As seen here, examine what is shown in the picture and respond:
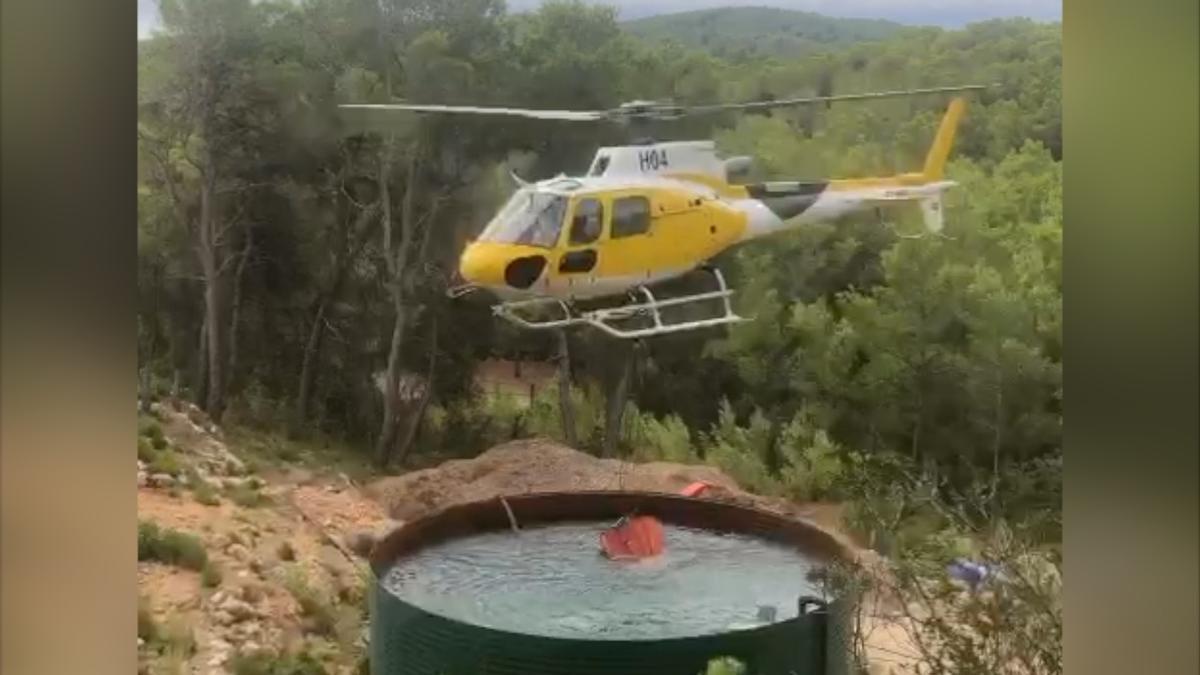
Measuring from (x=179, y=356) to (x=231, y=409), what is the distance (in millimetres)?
111

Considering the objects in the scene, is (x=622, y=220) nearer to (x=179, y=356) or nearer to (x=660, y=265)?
(x=660, y=265)

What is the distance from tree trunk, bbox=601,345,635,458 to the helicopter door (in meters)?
0.13

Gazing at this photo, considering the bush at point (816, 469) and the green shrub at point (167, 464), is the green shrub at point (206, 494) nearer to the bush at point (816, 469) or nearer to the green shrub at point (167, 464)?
the green shrub at point (167, 464)

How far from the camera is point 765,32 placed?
1.92 metres

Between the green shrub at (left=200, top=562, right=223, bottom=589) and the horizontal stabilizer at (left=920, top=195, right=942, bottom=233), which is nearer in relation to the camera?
the horizontal stabilizer at (left=920, top=195, right=942, bottom=233)

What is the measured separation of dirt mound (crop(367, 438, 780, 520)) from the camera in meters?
1.98

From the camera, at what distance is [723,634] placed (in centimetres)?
183

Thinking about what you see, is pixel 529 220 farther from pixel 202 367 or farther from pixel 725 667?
pixel 725 667

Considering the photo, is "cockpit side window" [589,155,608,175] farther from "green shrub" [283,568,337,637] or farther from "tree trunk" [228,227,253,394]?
"green shrub" [283,568,337,637]

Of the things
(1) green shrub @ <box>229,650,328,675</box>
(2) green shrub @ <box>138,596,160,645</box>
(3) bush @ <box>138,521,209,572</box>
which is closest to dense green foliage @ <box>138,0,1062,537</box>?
(3) bush @ <box>138,521,209,572</box>

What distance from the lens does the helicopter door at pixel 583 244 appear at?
2.00 m
